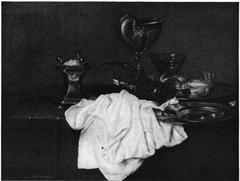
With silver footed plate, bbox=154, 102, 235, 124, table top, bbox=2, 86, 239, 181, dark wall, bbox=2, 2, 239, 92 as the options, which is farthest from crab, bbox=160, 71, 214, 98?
dark wall, bbox=2, 2, 239, 92

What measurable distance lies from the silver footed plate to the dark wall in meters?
0.61

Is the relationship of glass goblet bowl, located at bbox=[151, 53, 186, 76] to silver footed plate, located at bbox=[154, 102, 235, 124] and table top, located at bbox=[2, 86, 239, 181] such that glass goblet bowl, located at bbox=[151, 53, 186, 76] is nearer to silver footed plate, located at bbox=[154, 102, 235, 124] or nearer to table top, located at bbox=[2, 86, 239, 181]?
silver footed plate, located at bbox=[154, 102, 235, 124]

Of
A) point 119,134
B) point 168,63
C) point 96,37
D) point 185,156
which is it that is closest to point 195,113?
point 185,156

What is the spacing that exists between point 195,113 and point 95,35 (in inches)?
30.4

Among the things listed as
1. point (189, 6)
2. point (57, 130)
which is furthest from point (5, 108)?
point (189, 6)

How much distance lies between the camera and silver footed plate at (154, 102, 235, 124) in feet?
3.87

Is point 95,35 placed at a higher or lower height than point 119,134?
higher

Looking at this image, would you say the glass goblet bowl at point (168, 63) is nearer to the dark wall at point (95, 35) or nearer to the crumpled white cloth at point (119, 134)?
the dark wall at point (95, 35)

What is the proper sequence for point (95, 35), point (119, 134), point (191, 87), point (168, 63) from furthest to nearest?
point (95, 35) < point (168, 63) < point (191, 87) < point (119, 134)

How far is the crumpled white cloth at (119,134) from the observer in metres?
1.19

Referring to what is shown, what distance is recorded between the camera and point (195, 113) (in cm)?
124

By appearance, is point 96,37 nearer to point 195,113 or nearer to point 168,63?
point 168,63

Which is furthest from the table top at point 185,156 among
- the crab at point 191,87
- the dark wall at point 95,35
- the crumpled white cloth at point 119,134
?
the dark wall at point 95,35

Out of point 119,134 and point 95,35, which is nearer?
point 119,134
